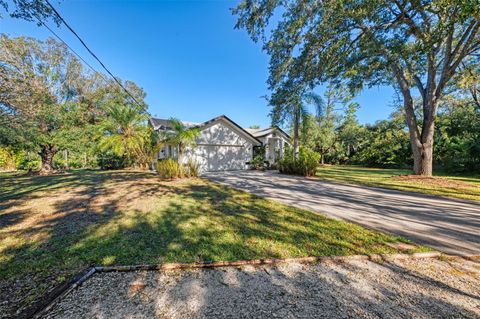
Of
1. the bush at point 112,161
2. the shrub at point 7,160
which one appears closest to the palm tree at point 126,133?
the bush at point 112,161

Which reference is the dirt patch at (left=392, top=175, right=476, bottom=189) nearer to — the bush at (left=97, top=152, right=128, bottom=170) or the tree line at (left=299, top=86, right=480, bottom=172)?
the tree line at (left=299, top=86, right=480, bottom=172)

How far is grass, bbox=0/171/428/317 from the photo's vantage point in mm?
2418

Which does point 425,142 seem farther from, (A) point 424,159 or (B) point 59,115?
(B) point 59,115

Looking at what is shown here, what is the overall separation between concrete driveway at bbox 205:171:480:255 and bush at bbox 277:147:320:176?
457 cm

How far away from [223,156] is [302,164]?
6726 millimetres

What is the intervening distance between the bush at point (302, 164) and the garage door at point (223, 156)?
435 centimetres

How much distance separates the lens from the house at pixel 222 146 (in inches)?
583

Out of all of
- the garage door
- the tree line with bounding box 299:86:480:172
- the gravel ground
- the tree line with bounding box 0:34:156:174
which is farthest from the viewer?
the garage door

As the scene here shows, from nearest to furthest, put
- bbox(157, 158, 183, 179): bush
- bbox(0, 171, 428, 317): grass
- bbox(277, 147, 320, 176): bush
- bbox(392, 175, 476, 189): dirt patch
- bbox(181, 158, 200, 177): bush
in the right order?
bbox(0, 171, 428, 317): grass < bbox(392, 175, 476, 189): dirt patch < bbox(157, 158, 183, 179): bush < bbox(181, 158, 200, 177): bush < bbox(277, 147, 320, 176): bush

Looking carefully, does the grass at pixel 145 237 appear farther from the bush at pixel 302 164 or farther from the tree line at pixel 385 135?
the tree line at pixel 385 135

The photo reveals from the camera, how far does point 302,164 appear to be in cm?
1188

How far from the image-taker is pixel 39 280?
84.6 inches

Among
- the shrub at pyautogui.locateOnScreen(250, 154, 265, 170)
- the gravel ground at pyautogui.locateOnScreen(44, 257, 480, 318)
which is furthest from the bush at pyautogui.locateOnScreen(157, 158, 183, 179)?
the gravel ground at pyautogui.locateOnScreen(44, 257, 480, 318)

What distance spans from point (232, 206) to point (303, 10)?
27.5ft
